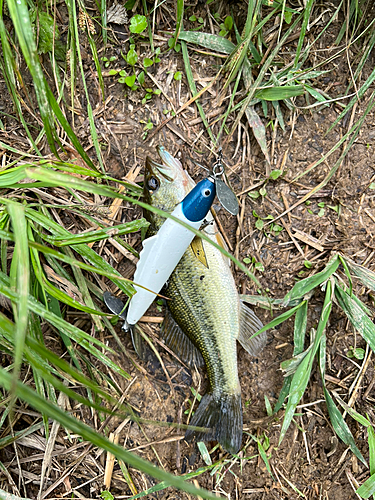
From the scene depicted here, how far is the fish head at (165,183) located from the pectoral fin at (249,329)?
69cm

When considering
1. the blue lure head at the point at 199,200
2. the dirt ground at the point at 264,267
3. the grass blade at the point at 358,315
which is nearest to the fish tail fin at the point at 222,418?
the dirt ground at the point at 264,267

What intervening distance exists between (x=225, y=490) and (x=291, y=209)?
1663 millimetres

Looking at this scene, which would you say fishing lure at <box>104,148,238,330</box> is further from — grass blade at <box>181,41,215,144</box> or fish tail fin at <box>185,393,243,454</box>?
fish tail fin at <box>185,393,243,454</box>

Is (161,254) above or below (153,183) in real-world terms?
below

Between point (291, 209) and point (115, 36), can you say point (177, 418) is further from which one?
point (115, 36)

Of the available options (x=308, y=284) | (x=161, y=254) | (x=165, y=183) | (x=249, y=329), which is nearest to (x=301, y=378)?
(x=249, y=329)

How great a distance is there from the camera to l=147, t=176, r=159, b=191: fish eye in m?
1.91

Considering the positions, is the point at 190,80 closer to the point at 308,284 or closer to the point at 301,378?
the point at 308,284

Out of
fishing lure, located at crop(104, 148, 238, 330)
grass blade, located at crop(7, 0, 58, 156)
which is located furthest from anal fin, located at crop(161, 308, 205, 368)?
grass blade, located at crop(7, 0, 58, 156)

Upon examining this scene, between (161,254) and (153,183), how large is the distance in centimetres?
38

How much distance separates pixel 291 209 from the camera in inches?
84.2

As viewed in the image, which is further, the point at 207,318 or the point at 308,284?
the point at 308,284

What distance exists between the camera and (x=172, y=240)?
71.4 inches

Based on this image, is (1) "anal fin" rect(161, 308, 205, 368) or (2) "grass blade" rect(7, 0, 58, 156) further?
(1) "anal fin" rect(161, 308, 205, 368)
